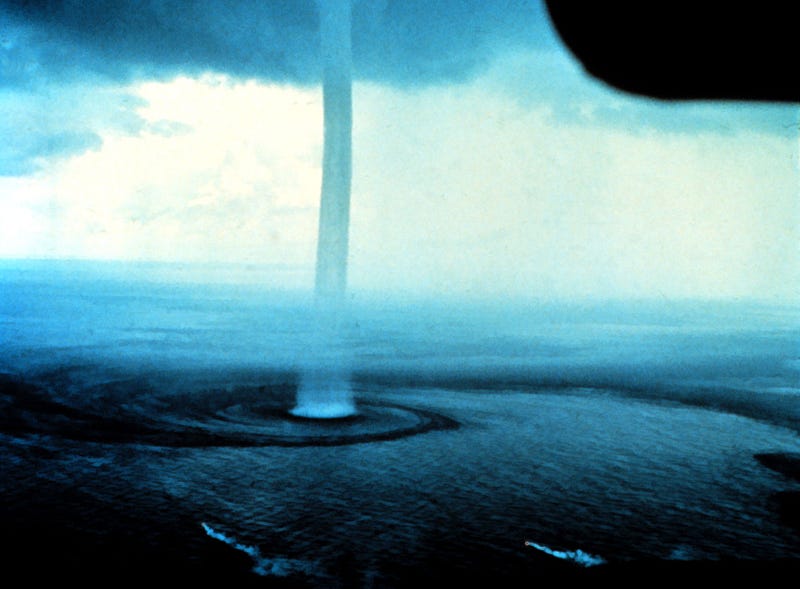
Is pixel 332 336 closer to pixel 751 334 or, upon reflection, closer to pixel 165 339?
pixel 165 339

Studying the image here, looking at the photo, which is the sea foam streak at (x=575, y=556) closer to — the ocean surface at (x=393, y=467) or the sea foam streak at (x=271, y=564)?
the ocean surface at (x=393, y=467)

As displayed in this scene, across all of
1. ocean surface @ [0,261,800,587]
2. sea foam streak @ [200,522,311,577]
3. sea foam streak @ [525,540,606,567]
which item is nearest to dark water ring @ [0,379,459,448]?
ocean surface @ [0,261,800,587]

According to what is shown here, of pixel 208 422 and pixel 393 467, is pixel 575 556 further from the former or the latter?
pixel 208 422

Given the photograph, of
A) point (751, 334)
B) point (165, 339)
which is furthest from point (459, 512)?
point (751, 334)

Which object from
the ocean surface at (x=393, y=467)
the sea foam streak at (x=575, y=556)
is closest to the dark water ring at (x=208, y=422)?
the ocean surface at (x=393, y=467)

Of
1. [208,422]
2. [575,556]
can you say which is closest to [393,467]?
[575,556]
